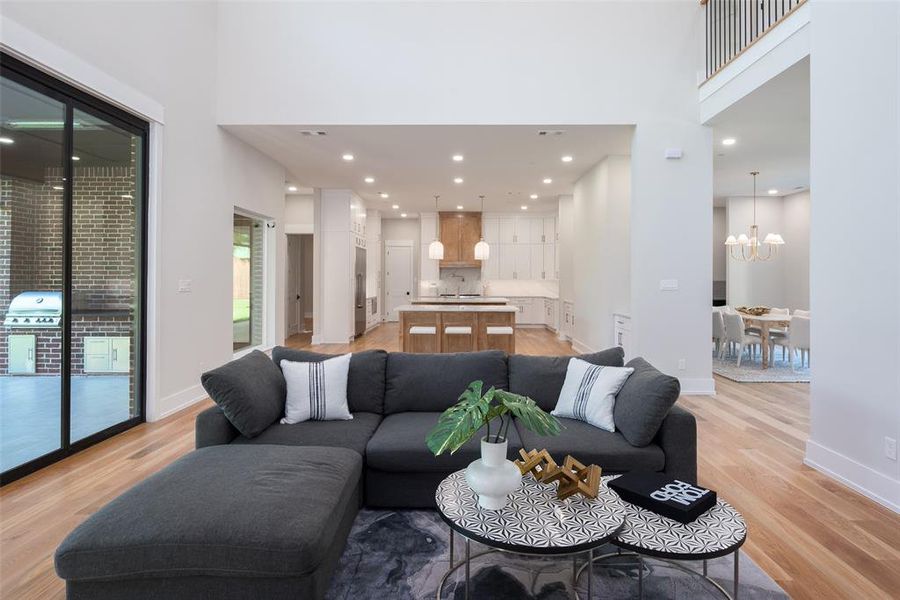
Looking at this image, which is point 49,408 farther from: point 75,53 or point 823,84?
point 823,84

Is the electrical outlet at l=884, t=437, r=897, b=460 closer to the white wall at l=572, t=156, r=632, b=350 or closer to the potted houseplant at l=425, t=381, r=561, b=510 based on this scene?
the potted houseplant at l=425, t=381, r=561, b=510

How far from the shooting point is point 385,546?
6.63 ft

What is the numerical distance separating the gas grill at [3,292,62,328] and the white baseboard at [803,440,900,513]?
5.22 m

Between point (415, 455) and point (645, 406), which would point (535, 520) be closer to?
point (415, 455)

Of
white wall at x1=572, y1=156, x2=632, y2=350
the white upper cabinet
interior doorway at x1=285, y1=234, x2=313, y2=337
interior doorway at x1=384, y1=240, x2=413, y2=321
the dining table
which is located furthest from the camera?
interior doorway at x1=384, y1=240, x2=413, y2=321

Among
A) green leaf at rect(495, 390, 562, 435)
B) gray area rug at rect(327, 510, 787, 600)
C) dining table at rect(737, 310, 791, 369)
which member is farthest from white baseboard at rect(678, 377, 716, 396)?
green leaf at rect(495, 390, 562, 435)

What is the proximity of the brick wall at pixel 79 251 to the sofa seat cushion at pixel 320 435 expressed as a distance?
180 centimetres

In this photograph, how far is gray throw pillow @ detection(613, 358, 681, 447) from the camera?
2.19 m

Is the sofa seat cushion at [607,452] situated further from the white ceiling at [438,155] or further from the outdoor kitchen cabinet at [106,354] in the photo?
the white ceiling at [438,155]

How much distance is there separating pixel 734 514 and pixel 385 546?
1.45 m

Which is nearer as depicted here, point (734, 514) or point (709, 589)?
point (734, 514)

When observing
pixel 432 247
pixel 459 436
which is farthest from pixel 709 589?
pixel 432 247

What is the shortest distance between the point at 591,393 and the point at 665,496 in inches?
34.9

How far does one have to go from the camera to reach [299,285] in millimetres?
10188
